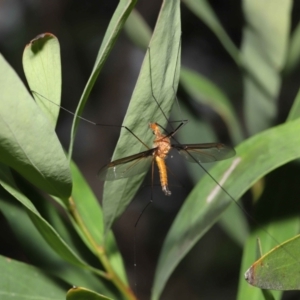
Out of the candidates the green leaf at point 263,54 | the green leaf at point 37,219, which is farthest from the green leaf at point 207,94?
the green leaf at point 37,219

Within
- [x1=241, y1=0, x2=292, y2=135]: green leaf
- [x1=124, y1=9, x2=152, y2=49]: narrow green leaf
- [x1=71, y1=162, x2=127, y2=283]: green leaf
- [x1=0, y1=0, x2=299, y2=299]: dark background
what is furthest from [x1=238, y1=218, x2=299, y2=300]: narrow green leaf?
[x1=0, y1=0, x2=299, y2=299]: dark background

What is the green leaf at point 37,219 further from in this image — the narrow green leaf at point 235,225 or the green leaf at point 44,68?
the narrow green leaf at point 235,225

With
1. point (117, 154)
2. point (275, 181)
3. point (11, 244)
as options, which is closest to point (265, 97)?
point (275, 181)

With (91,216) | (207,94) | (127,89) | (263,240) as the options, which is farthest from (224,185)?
(127,89)

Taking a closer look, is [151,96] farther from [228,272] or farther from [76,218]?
[228,272]

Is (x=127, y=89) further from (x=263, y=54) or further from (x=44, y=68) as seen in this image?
(x=44, y=68)
